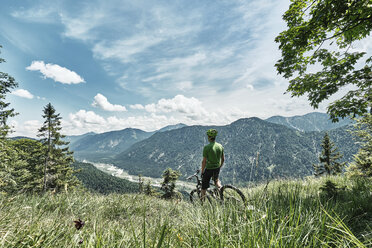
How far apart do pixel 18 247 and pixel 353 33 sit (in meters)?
9.47

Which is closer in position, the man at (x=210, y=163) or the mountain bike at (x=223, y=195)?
the mountain bike at (x=223, y=195)

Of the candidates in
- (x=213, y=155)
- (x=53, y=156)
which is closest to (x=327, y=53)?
(x=213, y=155)

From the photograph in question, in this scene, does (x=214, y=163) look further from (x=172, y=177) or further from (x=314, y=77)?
(x=172, y=177)

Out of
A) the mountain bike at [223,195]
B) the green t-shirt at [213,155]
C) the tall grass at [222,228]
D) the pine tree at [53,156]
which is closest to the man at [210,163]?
the green t-shirt at [213,155]

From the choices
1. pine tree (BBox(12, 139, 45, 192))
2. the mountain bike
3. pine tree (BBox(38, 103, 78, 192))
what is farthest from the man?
pine tree (BBox(12, 139, 45, 192))

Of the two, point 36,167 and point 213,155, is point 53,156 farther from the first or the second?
point 213,155

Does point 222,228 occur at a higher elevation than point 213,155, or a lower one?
lower

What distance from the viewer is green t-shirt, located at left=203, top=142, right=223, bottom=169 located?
565 centimetres

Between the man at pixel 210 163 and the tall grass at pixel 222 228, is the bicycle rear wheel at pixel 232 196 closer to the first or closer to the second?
the tall grass at pixel 222 228

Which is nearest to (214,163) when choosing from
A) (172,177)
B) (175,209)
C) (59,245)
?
(175,209)

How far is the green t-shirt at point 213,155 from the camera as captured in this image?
18.5ft

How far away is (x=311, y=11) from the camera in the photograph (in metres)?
5.53

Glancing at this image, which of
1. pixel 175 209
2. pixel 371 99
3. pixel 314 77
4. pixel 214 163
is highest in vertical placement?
pixel 314 77

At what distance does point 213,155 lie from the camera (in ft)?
18.6
